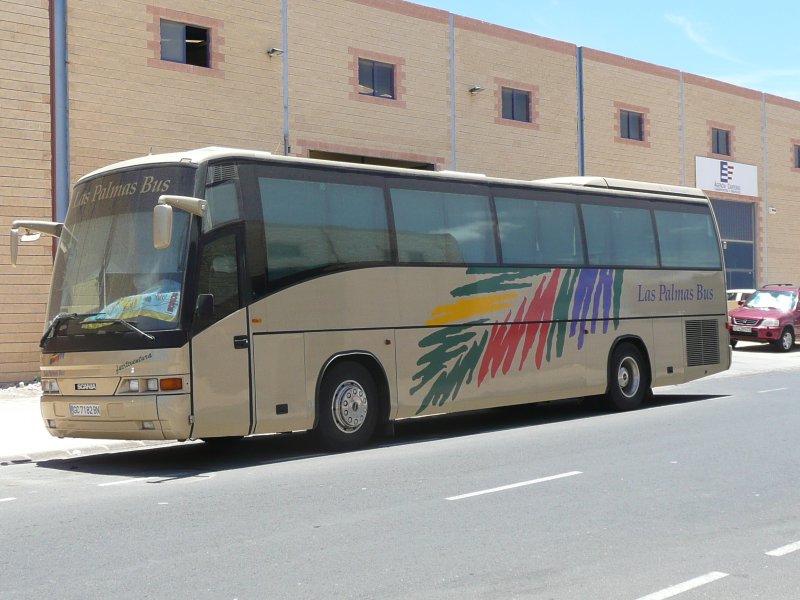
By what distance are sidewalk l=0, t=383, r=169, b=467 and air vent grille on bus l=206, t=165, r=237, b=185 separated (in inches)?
161

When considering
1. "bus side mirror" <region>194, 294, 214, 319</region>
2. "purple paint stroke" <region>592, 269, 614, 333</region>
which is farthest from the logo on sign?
"bus side mirror" <region>194, 294, 214, 319</region>

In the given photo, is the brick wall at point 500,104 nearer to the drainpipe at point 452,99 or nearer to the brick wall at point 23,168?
the drainpipe at point 452,99

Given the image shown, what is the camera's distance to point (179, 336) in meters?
10.8

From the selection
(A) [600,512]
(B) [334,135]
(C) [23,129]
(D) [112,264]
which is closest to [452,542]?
(A) [600,512]

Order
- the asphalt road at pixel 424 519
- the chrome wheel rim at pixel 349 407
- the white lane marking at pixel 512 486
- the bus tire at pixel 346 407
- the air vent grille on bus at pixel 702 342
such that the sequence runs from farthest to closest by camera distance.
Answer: the air vent grille on bus at pixel 702 342
the chrome wheel rim at pixel 349 407
the bus tire at pixel 346 407
the white lane marking at pixel 512 486
the asphalt road at pixel 424 519

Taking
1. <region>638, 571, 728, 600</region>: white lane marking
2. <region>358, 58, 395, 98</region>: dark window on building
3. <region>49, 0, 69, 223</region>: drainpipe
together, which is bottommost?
<region>638, 571, 728, 600</region>: white lane marking

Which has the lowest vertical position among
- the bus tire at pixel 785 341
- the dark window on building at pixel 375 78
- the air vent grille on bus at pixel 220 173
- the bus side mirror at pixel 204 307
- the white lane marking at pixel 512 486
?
the white lane marking at pixel 512 486

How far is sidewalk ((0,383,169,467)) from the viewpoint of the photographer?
12758 millimetres

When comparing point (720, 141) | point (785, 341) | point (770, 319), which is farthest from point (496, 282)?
point (720, 141)

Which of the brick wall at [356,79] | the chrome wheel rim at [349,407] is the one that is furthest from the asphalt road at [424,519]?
the brick wall at [356,79]

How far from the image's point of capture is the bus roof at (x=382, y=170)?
1142 centimetres

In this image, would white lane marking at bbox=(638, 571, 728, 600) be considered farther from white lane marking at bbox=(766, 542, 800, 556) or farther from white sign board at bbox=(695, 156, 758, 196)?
white sign board at bbox=(695, 156, 758, 196)

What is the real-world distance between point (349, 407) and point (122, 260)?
3.14 metres

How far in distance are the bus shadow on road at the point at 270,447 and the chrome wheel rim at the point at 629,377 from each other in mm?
356
